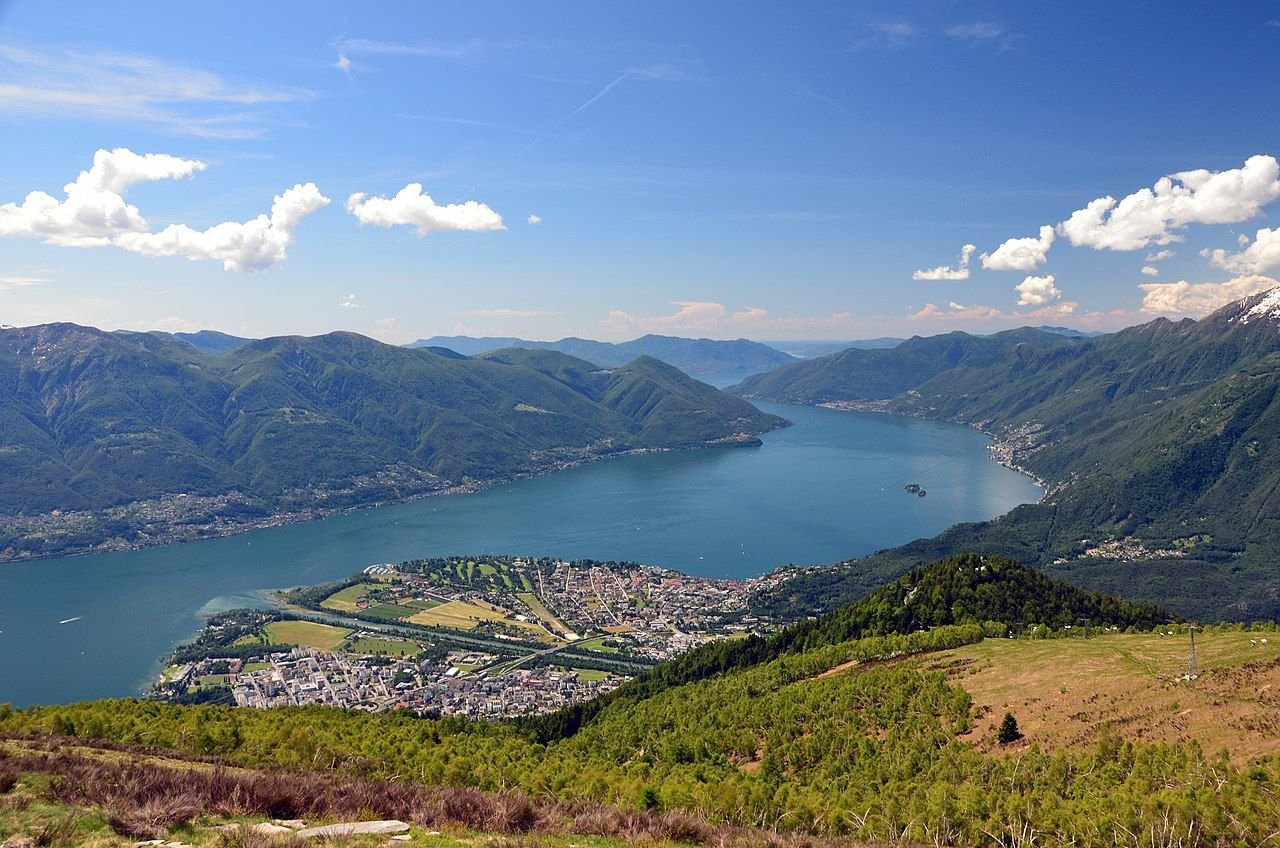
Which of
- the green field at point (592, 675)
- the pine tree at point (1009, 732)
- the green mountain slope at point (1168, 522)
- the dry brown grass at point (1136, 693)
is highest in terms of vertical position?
the dry brown grass at point (1136, 693)

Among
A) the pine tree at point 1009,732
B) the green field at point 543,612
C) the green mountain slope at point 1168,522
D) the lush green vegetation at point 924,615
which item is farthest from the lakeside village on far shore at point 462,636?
the pine tree at point 1009,732

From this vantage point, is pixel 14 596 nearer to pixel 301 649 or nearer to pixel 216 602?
pixel 216 602

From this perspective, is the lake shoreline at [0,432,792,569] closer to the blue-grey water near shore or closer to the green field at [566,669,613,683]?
the blue-grey water near shore

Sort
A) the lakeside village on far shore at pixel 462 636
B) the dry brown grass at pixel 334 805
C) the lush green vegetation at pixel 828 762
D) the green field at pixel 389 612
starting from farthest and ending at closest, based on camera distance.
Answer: the green field at pixel 389 612
the lakeside village on far shore at pixel 462 636
the lush green vegetation at pixel 828 762
the dry brown grass at pixel 334 805

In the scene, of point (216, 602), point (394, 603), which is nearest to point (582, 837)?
point (394, 603)

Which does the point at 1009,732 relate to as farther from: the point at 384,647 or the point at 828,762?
the point at 384,647

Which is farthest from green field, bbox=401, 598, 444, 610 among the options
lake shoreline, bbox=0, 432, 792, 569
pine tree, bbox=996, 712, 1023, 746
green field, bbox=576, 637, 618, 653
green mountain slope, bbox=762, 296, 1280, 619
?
pine tree, bbox=996, 712, 1023, 746

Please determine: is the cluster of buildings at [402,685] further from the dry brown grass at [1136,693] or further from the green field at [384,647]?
the dry brown grass at [1136,693]

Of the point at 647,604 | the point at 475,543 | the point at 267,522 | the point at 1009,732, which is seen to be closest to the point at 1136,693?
the point at 1009,732

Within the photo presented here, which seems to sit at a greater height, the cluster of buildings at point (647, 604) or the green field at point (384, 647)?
the cluster of buildings at point (647, 604)
